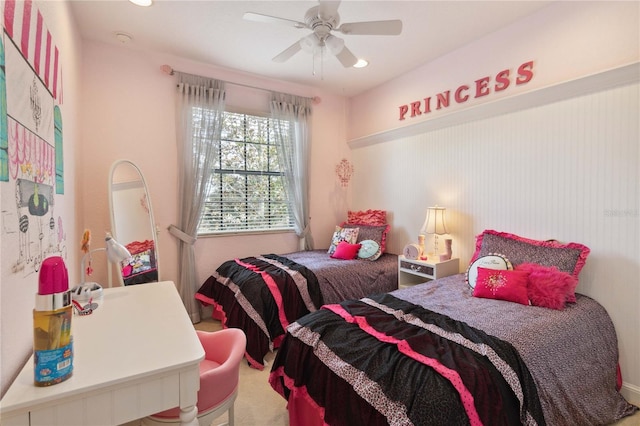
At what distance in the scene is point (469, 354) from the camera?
1.39 meters

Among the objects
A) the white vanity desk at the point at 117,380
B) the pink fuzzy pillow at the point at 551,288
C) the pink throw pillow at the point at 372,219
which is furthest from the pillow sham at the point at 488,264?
the white vanity desk at the point at 117,380

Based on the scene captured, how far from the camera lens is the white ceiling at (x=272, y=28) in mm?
2412

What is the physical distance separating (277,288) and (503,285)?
1757 mm

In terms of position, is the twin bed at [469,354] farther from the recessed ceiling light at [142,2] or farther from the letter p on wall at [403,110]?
the recessed ceiling light at [142,2]

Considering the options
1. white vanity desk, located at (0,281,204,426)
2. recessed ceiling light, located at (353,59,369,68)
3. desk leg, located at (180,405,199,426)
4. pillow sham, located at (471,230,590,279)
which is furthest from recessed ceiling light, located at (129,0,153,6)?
pillow sham, located at (471,230,590,279)

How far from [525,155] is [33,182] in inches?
124

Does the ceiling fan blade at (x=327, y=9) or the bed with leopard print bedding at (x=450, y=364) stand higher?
the ceiling fan blade at (x=327, y=9)

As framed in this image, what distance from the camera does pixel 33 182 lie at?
113 cm

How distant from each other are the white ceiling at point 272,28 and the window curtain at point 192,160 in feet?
1.22

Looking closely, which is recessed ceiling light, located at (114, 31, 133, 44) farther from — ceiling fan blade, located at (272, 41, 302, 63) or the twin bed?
the twin bed

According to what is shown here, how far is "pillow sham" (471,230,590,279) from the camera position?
7.02ft

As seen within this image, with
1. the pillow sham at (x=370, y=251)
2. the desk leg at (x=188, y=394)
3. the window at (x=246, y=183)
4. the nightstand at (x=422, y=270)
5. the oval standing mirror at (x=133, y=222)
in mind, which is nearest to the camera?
the desk leg at (x=188, y=394)

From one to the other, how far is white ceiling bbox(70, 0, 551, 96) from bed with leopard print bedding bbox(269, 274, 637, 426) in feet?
7.36

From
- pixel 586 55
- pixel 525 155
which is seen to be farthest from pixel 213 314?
pixel 586 55
